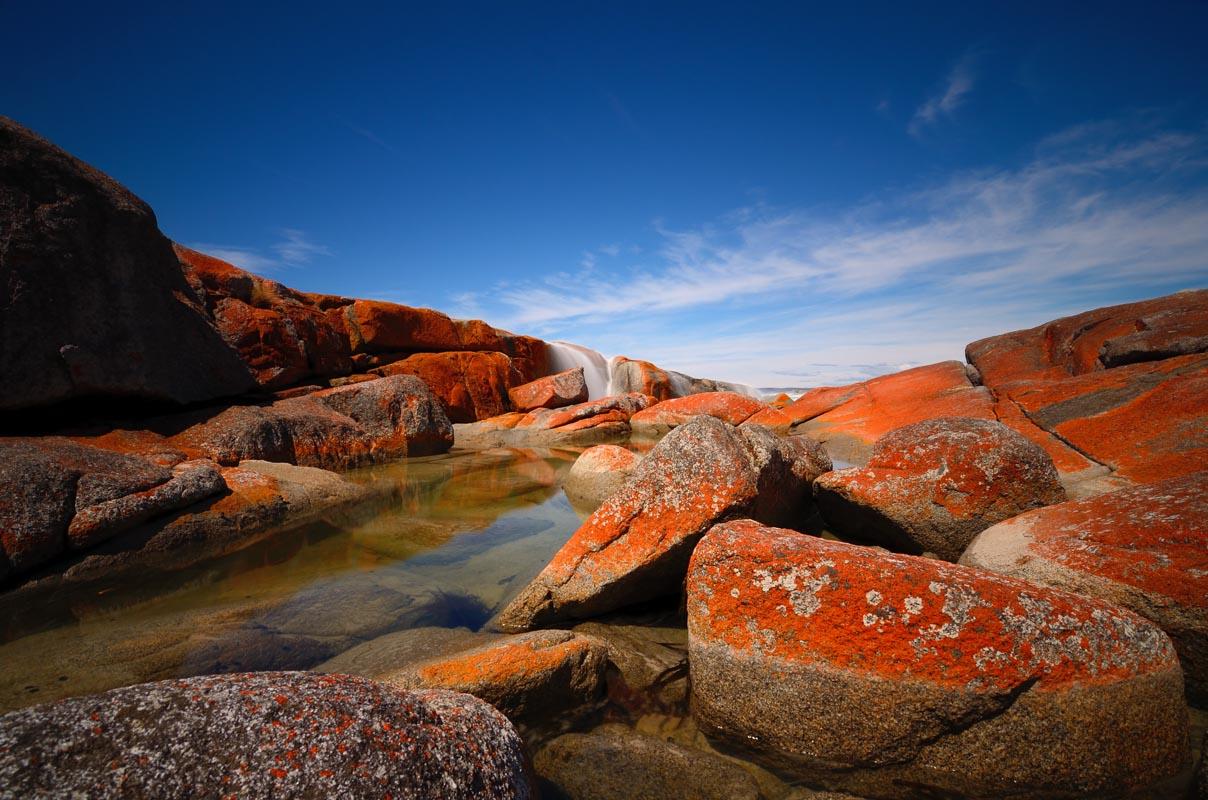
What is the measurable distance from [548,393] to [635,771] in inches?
679

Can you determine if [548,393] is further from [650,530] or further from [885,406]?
[650,530]

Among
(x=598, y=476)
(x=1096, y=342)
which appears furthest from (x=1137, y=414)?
(x=598, y=476)

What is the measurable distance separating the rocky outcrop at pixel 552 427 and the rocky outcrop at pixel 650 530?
40.2 feet

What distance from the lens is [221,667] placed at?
387 cm

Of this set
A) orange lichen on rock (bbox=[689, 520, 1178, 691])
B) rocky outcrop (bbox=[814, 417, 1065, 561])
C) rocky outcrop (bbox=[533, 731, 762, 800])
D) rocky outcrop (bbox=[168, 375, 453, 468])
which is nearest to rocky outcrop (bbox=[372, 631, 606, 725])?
rocky outcrop (bbox=[533, 731, 762, 800])

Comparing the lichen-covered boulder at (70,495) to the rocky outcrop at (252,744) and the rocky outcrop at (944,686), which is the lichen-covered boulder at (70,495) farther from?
the rocky outcrop at (944,686)

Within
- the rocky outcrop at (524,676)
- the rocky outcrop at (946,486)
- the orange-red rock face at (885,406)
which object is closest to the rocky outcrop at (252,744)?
the rocky outcrop at (524,676)

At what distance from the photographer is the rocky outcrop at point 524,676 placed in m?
3.21

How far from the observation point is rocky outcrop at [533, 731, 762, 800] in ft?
9.08

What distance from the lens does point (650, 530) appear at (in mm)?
4531

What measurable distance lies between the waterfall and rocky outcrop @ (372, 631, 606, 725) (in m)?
23.1

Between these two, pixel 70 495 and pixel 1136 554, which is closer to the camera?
pixel 1136 554

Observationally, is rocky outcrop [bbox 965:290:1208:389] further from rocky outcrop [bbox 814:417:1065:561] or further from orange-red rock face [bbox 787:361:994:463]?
rocky outcrop [bbox 814:417:1065:561]

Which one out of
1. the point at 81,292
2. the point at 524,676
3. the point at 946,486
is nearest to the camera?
the point at 524,676
